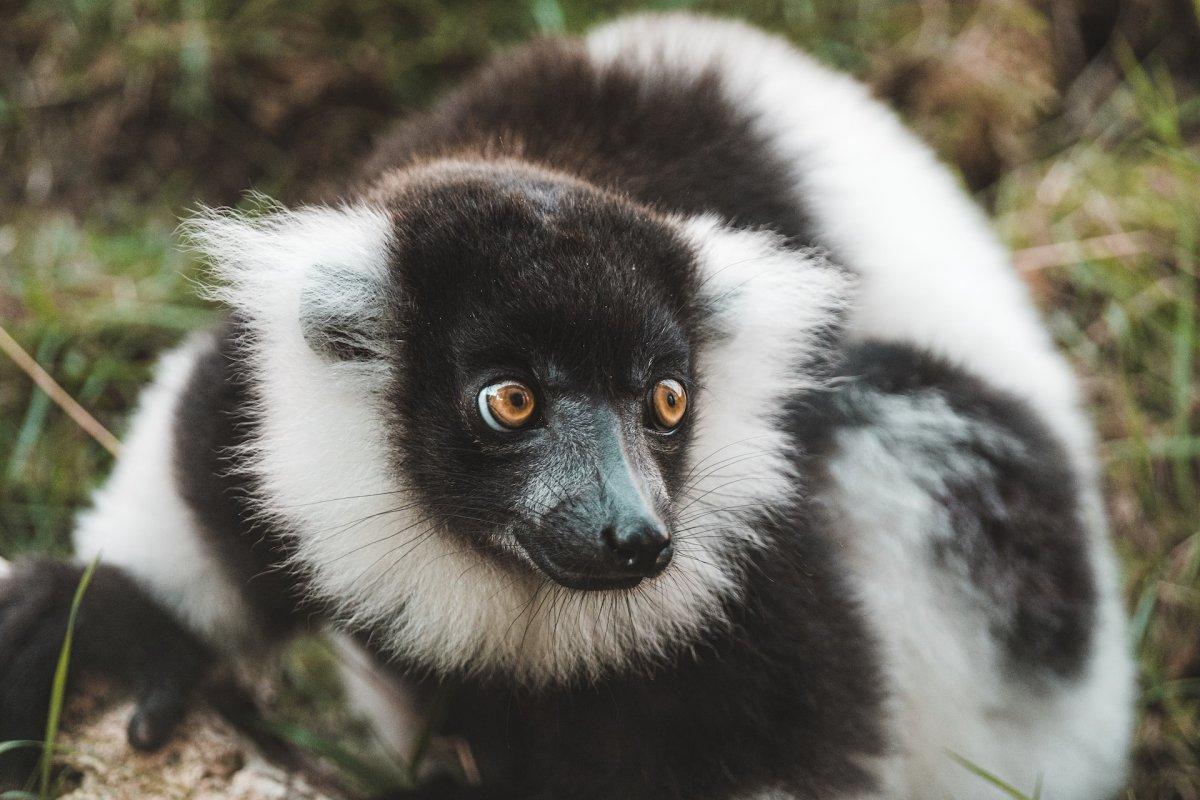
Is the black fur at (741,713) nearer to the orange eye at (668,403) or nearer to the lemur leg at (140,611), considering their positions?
the orange eye at (668,403)

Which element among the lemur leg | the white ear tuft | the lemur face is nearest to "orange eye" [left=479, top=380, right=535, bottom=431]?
the lemur face

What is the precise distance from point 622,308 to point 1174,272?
3.58m

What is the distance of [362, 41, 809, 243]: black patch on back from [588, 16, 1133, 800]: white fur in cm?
10

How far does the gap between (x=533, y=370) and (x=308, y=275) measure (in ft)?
1.90

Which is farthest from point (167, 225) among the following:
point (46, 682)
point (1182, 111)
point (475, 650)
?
point (1182, 111)

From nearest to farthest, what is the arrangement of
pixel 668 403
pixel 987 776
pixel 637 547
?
pixel 637 547 → pixel 668 403 → pixel 987 776

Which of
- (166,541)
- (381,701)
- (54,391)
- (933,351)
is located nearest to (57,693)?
(166,541)

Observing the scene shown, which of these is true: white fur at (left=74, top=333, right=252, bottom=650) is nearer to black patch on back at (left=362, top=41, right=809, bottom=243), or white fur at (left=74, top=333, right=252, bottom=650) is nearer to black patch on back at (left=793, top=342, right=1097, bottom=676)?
black patch on back at (left=362, top=41, right=809, bottom=243)

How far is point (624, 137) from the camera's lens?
138 inches

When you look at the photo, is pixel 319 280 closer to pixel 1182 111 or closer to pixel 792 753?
pixel 792 753

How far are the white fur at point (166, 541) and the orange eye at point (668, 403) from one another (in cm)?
136

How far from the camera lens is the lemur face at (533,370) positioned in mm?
2523

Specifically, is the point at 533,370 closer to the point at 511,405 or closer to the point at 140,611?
the point at 511,405

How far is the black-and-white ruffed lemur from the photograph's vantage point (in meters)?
2.66
